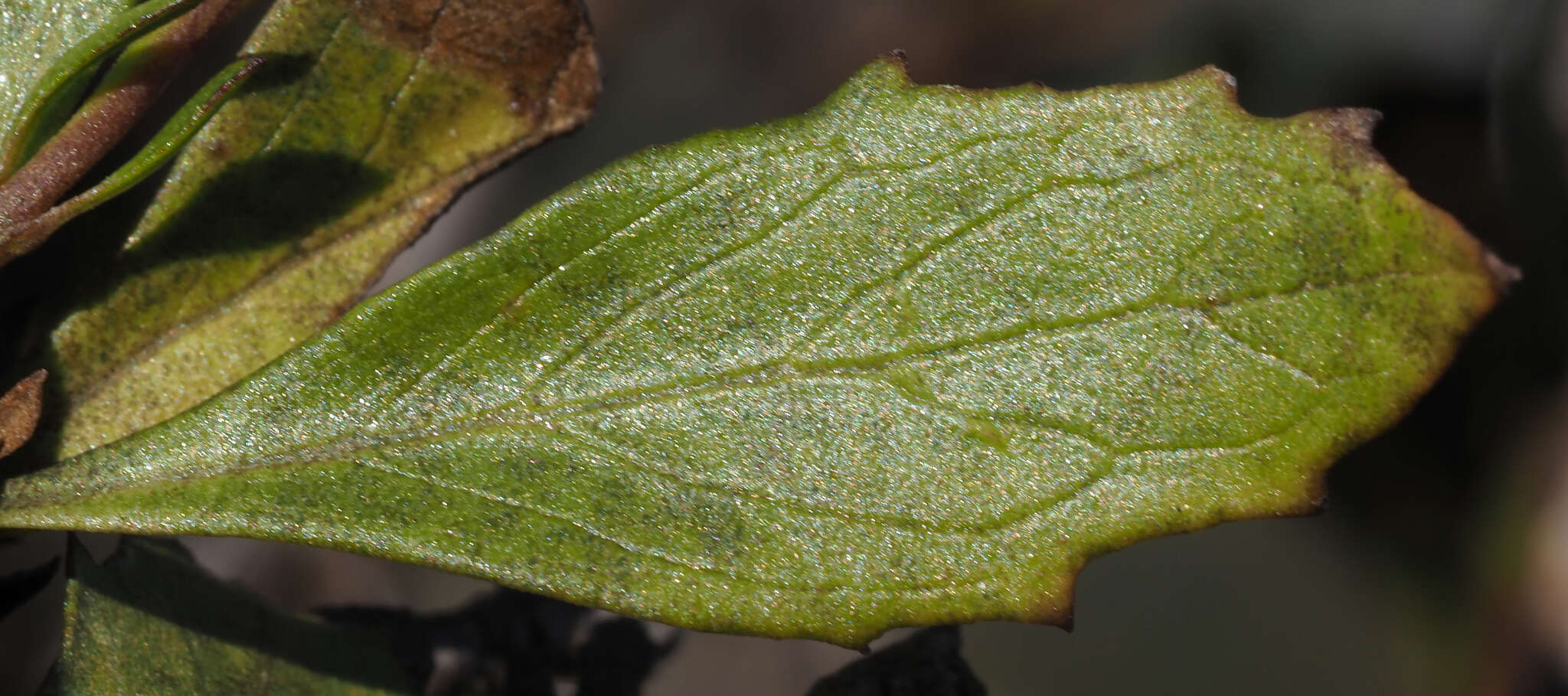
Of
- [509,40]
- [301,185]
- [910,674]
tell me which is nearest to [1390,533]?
[910,674]

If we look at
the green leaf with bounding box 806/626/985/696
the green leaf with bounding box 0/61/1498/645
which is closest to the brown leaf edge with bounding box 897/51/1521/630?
the green leaf with bounding box 0/61/1498/645

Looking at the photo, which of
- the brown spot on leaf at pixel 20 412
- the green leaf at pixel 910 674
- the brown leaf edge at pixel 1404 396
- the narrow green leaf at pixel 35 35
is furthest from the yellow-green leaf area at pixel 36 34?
the green leaf at pixel 910 674

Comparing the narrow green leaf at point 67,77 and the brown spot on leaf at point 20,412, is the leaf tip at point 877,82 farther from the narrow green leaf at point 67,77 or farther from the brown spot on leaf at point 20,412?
the brown spot on leaf at point 20,412

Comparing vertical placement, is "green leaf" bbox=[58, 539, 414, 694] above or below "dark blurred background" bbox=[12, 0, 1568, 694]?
above

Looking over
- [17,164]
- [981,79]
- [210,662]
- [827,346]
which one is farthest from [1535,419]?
[17,164]

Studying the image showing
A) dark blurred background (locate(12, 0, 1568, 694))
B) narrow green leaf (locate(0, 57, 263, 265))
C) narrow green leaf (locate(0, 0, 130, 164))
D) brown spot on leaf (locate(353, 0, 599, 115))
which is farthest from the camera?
dark blurred background (locate(12, 0, 1568, 694))

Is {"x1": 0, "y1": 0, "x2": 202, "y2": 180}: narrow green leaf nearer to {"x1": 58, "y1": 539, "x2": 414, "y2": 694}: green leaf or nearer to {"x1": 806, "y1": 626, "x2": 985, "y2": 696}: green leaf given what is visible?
{"x1": 58, "y1": 539, "x2": 414, "y2": 694}: green leaf

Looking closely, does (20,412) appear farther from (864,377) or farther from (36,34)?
(864,377)
